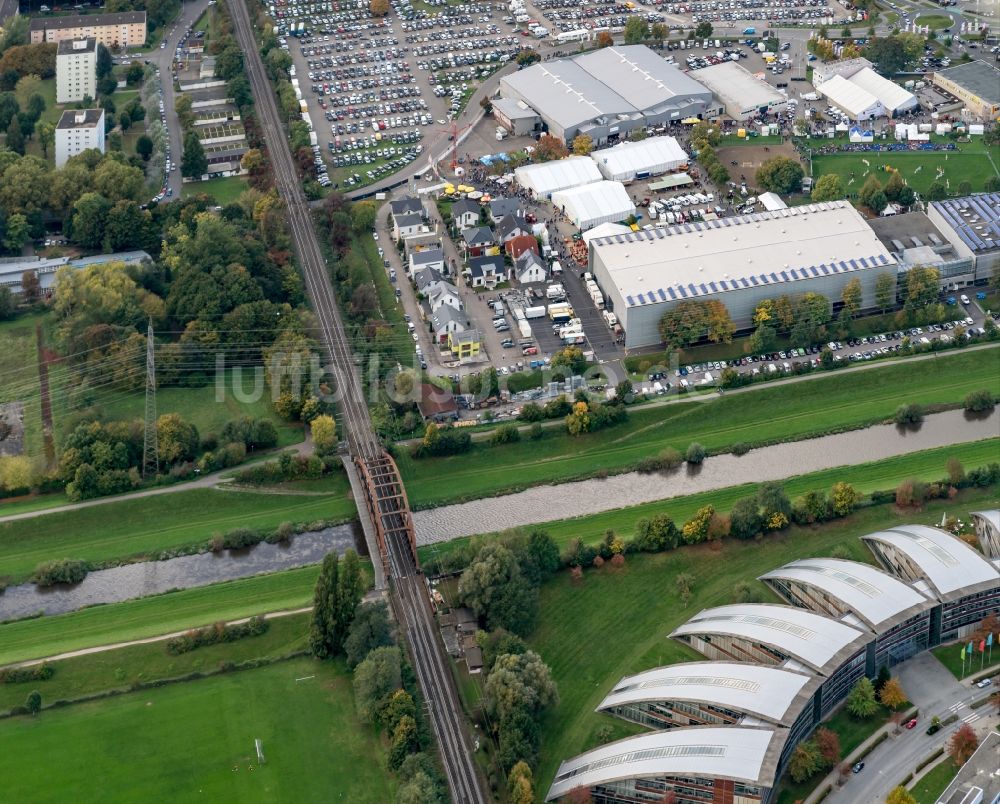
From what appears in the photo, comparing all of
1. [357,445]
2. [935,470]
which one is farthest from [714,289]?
[357,445]

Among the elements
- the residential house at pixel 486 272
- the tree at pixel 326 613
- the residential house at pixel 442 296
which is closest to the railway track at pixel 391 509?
the tree at pixel 326 613

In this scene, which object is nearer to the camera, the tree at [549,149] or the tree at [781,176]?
the tree at [781,176]

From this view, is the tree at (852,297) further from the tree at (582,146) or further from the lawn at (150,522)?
the lawn at (150,522)

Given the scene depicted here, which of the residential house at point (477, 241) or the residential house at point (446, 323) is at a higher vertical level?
the residential house at point (477, 241)

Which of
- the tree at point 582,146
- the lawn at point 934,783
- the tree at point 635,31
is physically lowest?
the lawn at point 934,783

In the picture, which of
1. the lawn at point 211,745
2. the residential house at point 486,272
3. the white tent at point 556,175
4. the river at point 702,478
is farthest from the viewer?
the white tent at point 556,175

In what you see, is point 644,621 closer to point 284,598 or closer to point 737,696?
point 737,696
